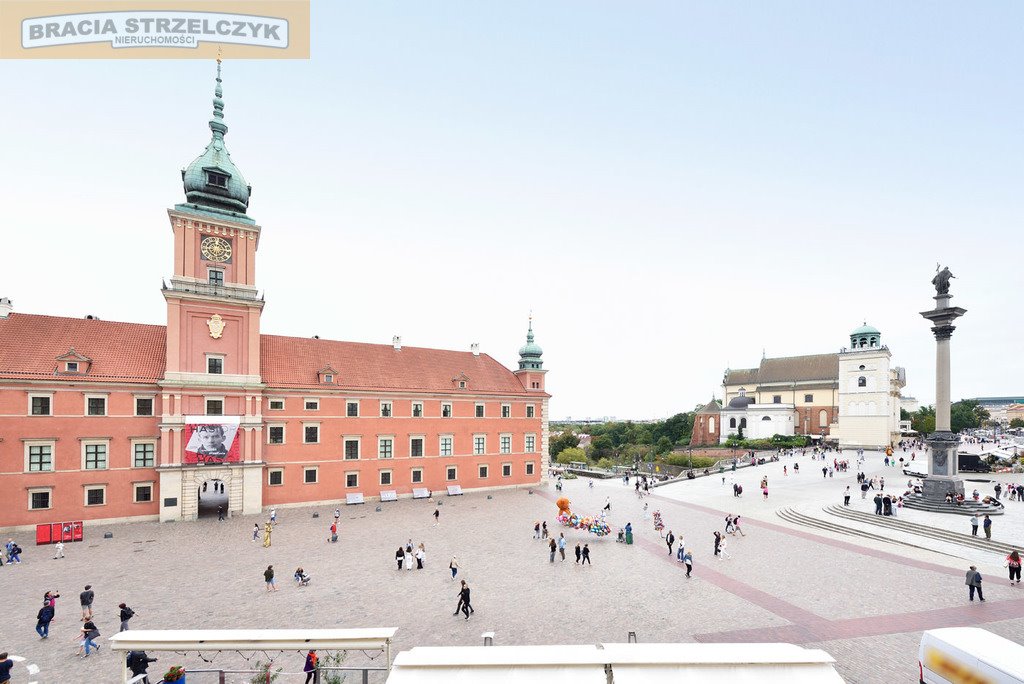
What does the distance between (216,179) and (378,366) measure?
59.1 ft

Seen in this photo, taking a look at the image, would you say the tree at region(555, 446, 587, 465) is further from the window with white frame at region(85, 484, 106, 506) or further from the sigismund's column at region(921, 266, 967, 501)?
the window with white frame at region(85, 484, 106, 506)

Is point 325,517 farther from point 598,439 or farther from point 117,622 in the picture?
point 598,439

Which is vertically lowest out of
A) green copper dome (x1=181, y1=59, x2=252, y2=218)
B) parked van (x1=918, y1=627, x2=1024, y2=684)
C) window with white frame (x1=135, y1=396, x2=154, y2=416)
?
parked van (x1=918, y1=627, x2=1024, y2=684)

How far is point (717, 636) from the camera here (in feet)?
45.8

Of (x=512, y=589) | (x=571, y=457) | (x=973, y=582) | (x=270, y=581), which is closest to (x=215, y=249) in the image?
(x=270, y=581)

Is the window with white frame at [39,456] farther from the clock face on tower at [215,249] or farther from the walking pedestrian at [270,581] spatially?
the walking pedestrian at [270,581]

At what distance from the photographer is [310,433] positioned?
3519cm

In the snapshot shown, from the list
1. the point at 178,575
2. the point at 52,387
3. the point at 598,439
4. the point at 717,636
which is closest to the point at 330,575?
the point at 178,575

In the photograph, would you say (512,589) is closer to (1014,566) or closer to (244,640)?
(244,640)

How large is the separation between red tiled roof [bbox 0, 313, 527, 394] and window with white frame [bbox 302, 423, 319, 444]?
2.98 meters

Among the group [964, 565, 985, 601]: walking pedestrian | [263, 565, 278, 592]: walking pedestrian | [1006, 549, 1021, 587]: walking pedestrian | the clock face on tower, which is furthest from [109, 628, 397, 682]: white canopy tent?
the clock face on tower

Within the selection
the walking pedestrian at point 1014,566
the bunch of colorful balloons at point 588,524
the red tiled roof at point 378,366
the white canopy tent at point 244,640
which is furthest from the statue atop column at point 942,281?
the white canopy tent at point 244,640

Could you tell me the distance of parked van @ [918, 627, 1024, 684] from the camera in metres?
9.06

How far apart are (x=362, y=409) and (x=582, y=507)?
61.5 ft
